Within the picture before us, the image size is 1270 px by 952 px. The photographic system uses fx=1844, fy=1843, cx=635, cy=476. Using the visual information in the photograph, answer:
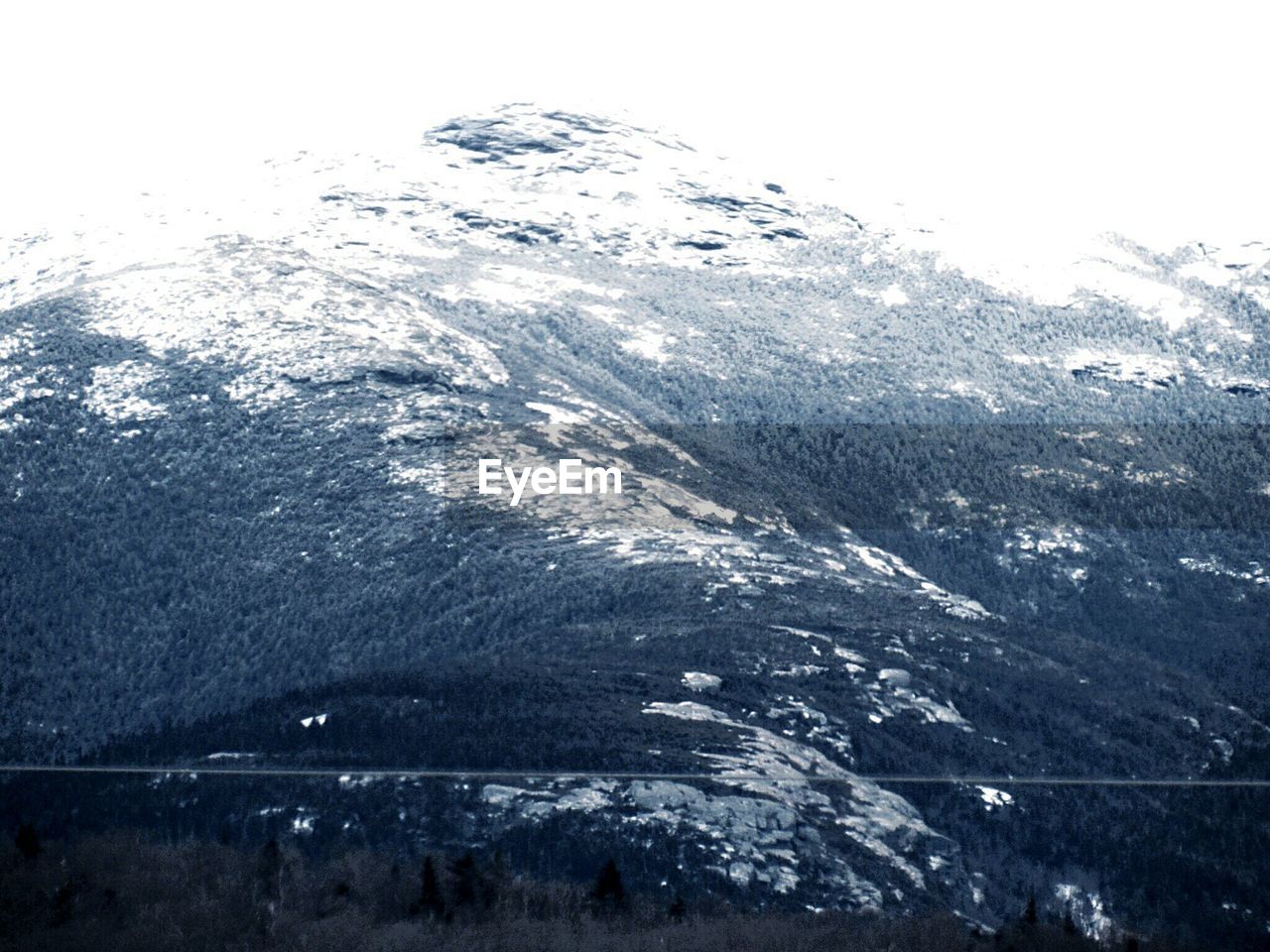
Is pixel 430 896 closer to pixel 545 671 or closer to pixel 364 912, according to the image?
pixel 364 912

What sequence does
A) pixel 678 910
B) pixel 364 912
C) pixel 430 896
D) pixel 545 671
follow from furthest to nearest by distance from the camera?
pixel 545 671 → pixel 678 910 → pixel 430 896 → pixel 364 912

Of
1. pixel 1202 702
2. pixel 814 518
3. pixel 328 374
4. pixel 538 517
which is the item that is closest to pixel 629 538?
pixel 538 517

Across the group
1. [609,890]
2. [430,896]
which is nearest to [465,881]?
[430,896]

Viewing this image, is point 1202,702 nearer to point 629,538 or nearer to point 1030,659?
point 1030,659

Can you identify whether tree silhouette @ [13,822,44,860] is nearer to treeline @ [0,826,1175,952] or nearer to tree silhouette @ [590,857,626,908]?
treeline @ [0,826,1175,952]

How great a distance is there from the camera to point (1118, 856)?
479 feet

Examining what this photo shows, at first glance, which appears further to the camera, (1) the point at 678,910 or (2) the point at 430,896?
(1) the point at 678,910

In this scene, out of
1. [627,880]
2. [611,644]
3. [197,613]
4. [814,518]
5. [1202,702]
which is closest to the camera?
[627,880]

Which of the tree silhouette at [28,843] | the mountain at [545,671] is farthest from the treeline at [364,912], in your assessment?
the mountain at [545,671]

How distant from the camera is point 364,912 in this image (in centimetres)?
9481

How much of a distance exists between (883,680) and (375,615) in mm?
44755

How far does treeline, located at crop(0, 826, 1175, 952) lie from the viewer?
3420 inches

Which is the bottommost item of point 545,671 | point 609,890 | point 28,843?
point 545,671

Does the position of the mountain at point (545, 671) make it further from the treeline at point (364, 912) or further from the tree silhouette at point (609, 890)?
the tree silhouette at point (609, 890)
